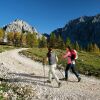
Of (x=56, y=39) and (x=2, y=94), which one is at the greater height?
(x=56, y=39)

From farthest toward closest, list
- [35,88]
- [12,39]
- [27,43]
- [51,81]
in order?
[12,39], [27,43], [51,81], [35,88]

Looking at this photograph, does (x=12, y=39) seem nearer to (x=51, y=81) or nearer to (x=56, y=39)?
(x=56, y=39)

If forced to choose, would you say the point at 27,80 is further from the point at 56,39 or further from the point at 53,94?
the point at 56,39

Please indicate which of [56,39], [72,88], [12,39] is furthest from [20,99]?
[12,39]

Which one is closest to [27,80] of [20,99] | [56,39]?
[20,99]

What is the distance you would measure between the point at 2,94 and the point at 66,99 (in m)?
3.91

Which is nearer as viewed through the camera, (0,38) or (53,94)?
(53,94)

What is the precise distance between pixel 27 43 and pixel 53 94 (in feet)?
481

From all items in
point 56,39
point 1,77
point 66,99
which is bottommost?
point 66,99

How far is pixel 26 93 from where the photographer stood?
19.1 meters

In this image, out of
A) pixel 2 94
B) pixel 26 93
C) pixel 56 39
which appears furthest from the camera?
pixel 56 39

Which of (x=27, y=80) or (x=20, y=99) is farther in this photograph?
(x=27, y=80)

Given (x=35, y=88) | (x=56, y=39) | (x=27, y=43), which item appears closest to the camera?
(x=35, y=88)

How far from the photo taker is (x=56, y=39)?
147 metres
